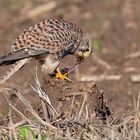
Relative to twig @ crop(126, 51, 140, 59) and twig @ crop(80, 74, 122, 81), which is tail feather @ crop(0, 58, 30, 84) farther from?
twig @ crop(126, 51, 140, 59)

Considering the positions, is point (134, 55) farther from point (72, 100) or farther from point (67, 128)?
point (67, 128)

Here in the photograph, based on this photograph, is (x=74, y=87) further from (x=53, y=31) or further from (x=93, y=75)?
(x=93, y=75)

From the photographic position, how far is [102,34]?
12.2 metres

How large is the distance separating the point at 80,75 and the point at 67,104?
3.89 m

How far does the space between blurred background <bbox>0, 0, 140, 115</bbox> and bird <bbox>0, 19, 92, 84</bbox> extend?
0.67m

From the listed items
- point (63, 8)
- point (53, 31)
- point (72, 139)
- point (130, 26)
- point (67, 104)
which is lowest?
point (72, 139)

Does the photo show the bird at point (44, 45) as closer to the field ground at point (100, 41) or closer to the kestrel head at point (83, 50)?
the kestrel head at point (83, 50)

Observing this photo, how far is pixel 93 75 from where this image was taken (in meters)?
10.3

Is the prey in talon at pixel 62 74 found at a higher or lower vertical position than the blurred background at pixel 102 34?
lower

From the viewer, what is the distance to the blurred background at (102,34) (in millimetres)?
9617

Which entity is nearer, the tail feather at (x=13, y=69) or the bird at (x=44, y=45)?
the tail feather at (x=13, y=69)

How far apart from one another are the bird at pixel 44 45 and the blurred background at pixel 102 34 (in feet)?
2.21

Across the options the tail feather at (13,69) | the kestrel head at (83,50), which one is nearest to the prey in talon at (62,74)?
the tail feather at (13,69)

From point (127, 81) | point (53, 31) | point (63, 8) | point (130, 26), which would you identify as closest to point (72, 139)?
point (53, 31)
